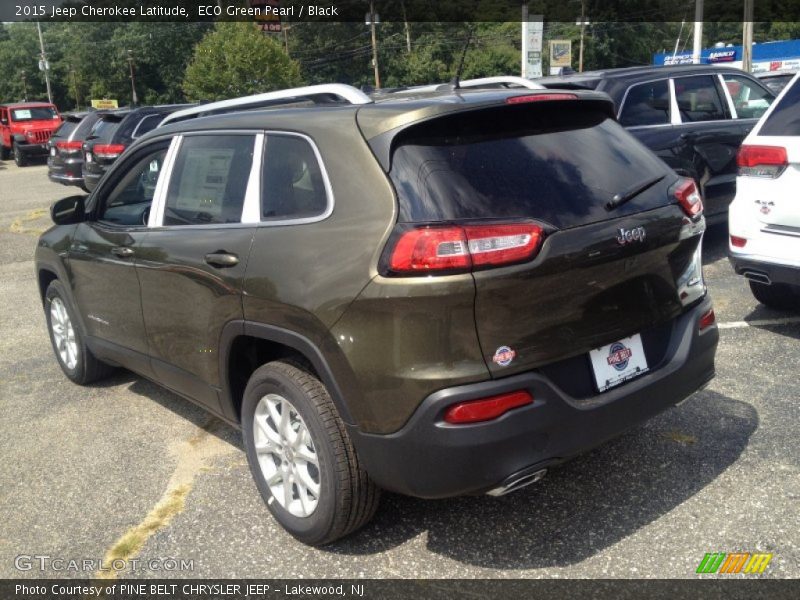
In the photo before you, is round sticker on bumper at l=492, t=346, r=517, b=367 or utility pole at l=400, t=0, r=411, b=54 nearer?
round sticker on bumper at l=492, t=346, r=517, b=367

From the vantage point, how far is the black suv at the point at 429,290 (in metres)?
2.69

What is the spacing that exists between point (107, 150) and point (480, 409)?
1207 centimetres

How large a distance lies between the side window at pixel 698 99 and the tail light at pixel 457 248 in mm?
5480

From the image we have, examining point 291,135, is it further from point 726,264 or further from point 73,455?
point 726,264

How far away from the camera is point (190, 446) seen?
171 inches

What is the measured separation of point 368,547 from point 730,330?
3.46 meters

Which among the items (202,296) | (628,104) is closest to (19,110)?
(628,104)

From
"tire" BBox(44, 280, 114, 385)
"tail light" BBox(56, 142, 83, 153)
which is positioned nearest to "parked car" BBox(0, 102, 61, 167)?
"tail light" BBox(56, 142, 83, 153)

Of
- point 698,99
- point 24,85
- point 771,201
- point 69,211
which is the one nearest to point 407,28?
point 24,85

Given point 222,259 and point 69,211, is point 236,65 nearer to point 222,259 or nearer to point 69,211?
point 69,211

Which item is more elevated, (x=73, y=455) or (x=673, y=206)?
(x=673, y=206)

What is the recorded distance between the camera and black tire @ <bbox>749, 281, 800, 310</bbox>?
5711 mm

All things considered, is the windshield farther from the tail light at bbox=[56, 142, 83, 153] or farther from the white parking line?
the white parking line

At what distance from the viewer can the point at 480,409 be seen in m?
2.68
